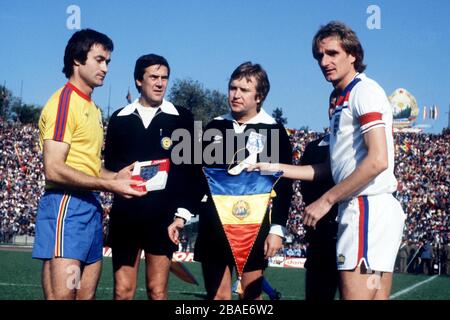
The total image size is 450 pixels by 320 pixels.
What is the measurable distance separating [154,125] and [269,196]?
1229 millimetres

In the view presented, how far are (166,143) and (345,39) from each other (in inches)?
71.1

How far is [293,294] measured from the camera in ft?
43.0

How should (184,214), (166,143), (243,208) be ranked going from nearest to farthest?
1. (243,208)
2. (184,214)
3. (166,143)

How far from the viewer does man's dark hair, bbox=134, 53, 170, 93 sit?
5.29 metres

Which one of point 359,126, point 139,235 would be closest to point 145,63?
point 139,235

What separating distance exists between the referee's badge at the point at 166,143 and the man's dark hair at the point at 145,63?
1.65ft

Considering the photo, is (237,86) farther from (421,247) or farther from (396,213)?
(421,247)

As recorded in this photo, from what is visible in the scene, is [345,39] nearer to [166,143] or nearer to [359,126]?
[359,126]

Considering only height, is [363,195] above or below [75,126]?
below

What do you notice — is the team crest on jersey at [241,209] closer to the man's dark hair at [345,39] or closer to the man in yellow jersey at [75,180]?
the man in yellow jersey at [75,180]

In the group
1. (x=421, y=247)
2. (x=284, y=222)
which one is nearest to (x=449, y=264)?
(x=421, y=247)

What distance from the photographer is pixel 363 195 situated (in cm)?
388

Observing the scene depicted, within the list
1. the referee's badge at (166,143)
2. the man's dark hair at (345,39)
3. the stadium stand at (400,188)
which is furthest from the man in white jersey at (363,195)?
the stadium stand at (400,188)

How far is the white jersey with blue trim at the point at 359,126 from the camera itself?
3811mm
